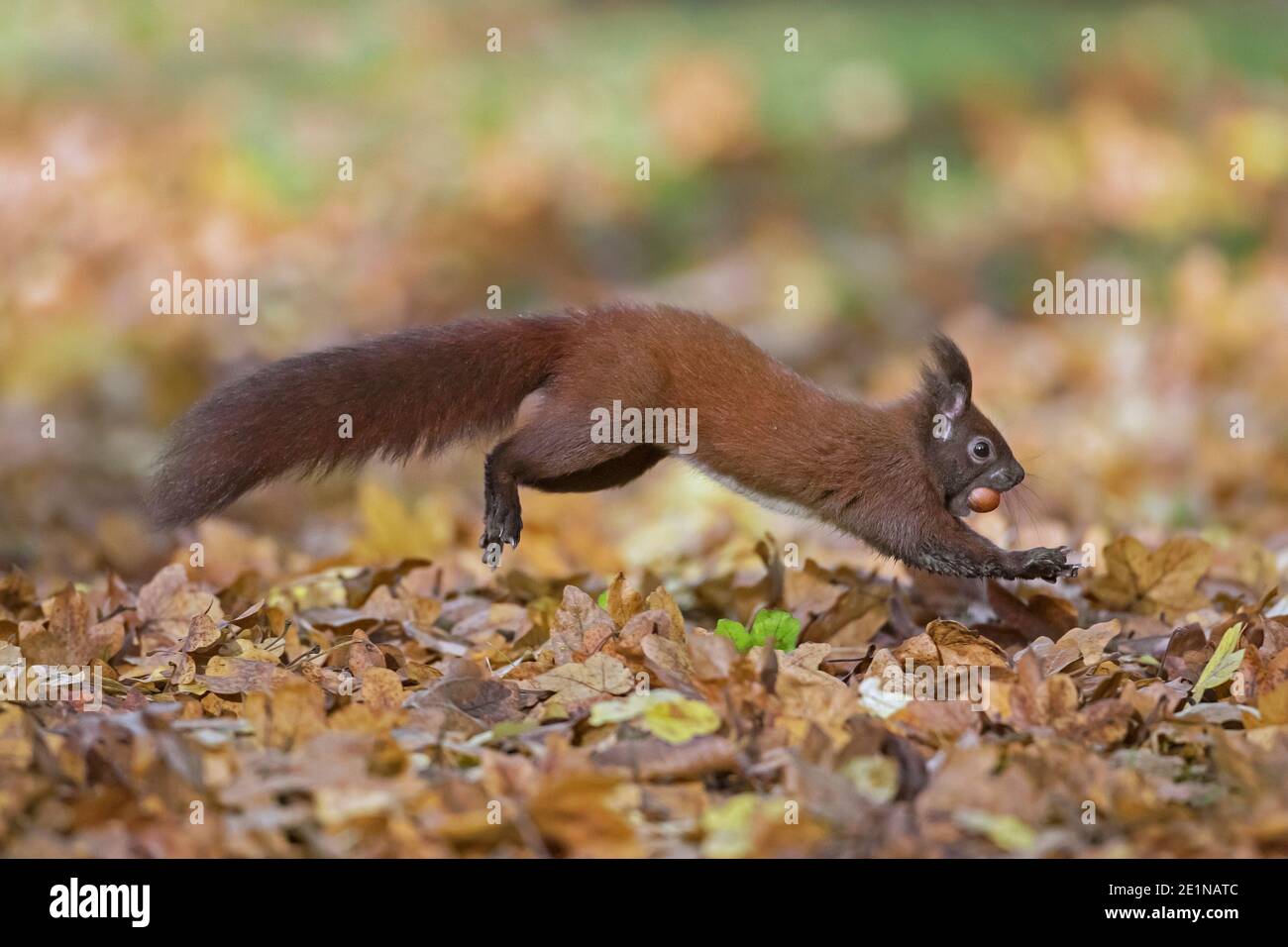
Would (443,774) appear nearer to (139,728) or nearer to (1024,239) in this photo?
(139,728)

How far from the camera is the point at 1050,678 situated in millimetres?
3488

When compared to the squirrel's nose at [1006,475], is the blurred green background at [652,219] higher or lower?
higher

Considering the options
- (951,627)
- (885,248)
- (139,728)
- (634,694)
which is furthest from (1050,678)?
(885,248)

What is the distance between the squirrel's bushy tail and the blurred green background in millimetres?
1394

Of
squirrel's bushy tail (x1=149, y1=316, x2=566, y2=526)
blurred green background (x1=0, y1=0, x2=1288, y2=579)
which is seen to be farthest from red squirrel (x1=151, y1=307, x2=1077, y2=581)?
blurred green background (x1=0, y1=0, x2=1288, y2=579)

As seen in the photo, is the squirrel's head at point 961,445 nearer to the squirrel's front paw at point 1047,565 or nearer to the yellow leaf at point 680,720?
the squirrel's front paw at point 1047,565

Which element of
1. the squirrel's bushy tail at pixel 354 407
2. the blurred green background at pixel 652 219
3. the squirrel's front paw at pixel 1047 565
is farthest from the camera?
the blurred green background at pixel 652 219

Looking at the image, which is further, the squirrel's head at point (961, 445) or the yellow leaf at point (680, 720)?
the squirrel's head at point (961, 445)

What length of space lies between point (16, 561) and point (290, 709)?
10.3 ft

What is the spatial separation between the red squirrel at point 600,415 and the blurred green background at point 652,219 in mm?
1256

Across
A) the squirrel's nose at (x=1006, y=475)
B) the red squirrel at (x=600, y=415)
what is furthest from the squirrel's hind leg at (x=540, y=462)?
the squirrel's nose at (x=1006, y=475)

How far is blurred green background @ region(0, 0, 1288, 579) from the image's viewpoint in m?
7.39

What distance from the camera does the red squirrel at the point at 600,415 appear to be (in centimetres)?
439

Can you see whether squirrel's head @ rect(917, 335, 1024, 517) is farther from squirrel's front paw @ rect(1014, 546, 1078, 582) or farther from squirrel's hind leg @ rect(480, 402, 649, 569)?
squirrel's hind leg @ rect(480, 402, 649, 569)
